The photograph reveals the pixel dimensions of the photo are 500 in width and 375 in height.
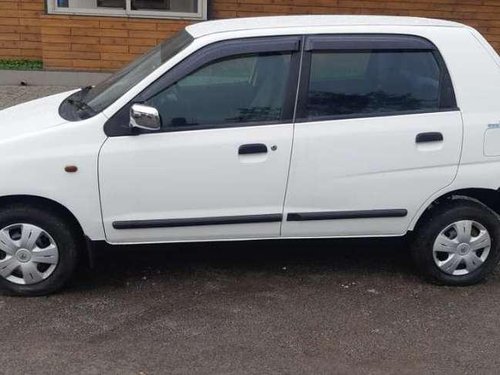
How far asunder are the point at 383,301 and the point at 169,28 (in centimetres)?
667

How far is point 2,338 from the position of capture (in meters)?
3.62

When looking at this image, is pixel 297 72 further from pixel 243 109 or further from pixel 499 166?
pixel 499 166

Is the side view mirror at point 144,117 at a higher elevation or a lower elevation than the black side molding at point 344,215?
higher

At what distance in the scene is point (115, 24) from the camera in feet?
31.4

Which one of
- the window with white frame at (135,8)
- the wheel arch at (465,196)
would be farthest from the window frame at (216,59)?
the window with white frame at (135,8)

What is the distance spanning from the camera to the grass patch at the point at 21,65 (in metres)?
9.83

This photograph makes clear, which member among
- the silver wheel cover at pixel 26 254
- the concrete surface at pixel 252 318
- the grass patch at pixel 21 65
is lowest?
the concrete surface at pixel 252 318

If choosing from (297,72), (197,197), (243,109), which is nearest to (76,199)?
(197,197)

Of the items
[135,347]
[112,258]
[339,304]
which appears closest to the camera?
[135,347]

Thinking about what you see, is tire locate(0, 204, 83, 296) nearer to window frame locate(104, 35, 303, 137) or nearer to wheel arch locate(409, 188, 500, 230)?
window frame locate(104, 35, 303, 137)

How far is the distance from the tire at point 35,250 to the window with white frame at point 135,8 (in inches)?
248

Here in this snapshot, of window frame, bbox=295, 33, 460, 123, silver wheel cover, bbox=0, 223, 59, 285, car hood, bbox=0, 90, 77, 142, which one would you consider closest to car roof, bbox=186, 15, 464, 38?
window frame, bbox=295, 33, 460, 123

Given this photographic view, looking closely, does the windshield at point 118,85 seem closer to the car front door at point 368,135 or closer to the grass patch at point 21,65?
the car front door at point 368,135

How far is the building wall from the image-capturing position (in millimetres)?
9578
